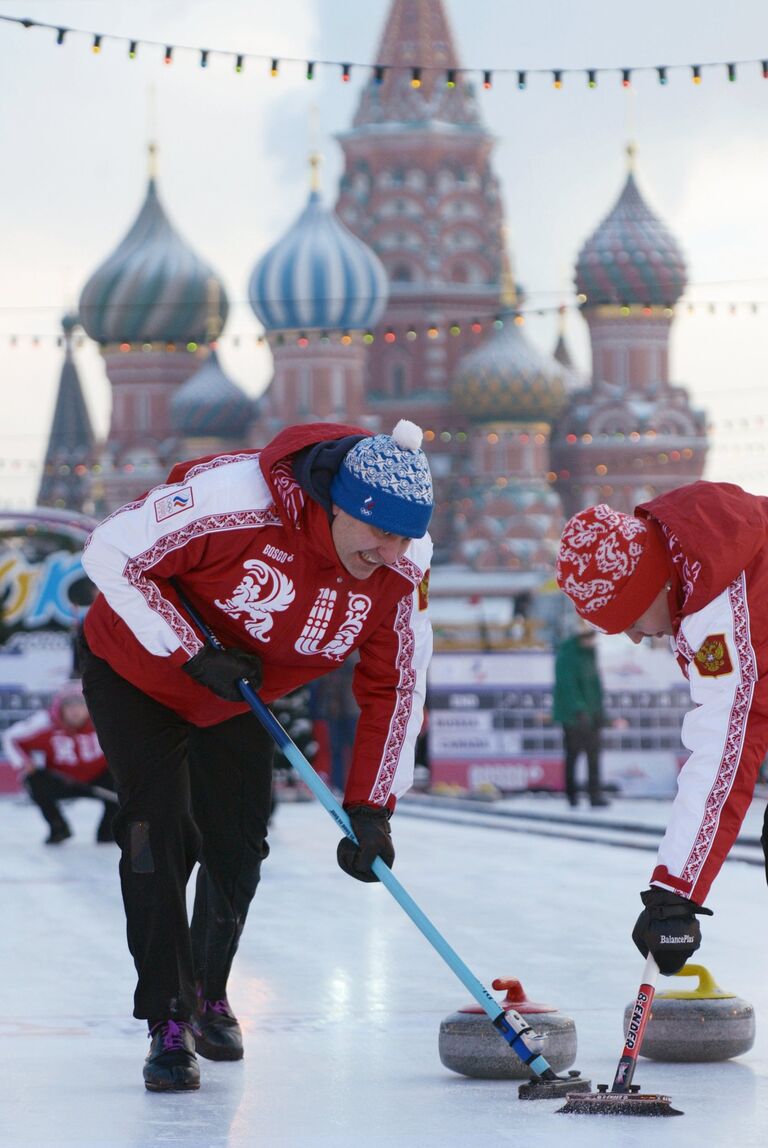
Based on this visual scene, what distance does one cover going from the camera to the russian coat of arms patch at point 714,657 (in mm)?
3943

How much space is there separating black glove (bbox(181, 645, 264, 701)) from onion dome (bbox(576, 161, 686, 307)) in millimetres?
70290


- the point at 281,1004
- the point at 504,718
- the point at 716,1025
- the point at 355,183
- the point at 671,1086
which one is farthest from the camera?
the point at 355,183

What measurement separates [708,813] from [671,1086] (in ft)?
2.02

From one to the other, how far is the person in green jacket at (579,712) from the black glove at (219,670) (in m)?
11.1

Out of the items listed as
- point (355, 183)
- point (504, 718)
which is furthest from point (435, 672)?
point (355, 183)

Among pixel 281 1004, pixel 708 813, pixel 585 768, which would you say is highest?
pixel 708 813

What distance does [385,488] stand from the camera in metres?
4.12

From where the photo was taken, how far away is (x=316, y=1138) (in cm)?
372

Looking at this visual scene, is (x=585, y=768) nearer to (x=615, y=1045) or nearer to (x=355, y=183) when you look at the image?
(x=615, y=1045)

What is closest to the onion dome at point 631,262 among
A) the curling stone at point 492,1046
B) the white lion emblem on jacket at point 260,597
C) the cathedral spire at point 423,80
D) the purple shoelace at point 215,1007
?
the cathedral spire at point 423,80

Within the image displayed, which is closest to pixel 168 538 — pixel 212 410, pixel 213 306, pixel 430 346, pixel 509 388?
pixel 509 388

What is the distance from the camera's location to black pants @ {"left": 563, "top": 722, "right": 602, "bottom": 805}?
1541 cm

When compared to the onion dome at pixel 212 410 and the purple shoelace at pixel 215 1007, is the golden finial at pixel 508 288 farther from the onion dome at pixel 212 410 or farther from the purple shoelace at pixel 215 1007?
the purple shoelace at pixel 215 1007

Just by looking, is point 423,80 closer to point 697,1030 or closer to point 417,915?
point 697,1030
